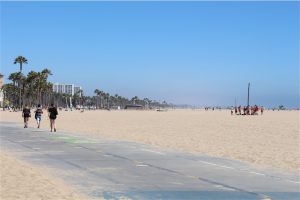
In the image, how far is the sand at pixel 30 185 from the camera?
30.1 feet

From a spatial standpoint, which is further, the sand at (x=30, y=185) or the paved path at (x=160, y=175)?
the paved path at (x=160, y=175)

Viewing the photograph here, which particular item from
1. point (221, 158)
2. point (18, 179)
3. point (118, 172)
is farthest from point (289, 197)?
point (221, 158)

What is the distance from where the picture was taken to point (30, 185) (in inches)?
408

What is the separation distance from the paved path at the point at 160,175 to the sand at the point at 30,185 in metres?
0.39

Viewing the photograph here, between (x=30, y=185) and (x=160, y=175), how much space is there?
11.3 feet

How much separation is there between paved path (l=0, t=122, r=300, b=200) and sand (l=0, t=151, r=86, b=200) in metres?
0.39

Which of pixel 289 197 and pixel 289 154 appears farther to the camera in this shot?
pixel 289 154

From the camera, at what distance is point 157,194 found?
9.79 meters

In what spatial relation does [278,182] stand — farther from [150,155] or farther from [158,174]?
[150,155]

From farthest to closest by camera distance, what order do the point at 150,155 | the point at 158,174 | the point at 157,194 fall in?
1. the point at 150,155
2. the point at 158,174
3. the point at 157,194

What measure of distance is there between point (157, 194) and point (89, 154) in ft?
26.7

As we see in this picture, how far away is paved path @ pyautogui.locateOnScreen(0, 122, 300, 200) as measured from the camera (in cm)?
1000

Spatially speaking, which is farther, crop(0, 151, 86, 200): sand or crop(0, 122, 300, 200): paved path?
crop(0, 122, 300, 200): paved path

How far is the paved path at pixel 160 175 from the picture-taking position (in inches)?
394
